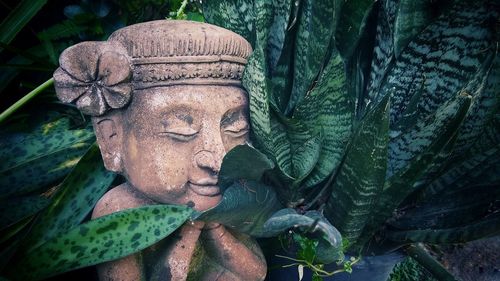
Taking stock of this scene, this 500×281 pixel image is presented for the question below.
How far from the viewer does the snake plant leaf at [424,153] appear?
539 millimetres

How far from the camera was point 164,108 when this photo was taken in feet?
2.11

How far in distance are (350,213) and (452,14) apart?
0.36 m

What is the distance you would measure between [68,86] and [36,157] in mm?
311

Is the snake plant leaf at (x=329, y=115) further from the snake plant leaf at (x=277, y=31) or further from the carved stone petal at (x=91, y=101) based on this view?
the carved stone petal at (x=91, y=101)

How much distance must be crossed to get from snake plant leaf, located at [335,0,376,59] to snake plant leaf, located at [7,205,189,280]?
1.36 feet

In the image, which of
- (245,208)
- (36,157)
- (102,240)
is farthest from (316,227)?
(36,157)

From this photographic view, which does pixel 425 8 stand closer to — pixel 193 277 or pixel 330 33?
pixel 330 33

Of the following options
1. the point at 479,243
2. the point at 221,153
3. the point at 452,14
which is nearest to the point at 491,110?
the point at 452,14

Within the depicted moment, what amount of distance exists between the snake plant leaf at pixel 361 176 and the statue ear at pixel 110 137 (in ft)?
1.30

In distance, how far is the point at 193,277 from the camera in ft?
2.35

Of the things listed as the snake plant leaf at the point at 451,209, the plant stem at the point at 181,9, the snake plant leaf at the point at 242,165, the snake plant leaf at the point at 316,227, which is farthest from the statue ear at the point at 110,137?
the snake plant leaf at the point at 451,209

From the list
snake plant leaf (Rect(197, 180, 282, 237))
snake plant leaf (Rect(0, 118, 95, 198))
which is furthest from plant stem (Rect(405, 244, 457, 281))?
snake plant leaf (Rect(0, 118, 95, 198))

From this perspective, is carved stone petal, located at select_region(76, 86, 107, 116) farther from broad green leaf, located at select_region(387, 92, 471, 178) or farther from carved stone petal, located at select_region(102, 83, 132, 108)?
broad green leaf, located at select_region(387, 92, 471, 178)

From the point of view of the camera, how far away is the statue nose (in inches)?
25.2
